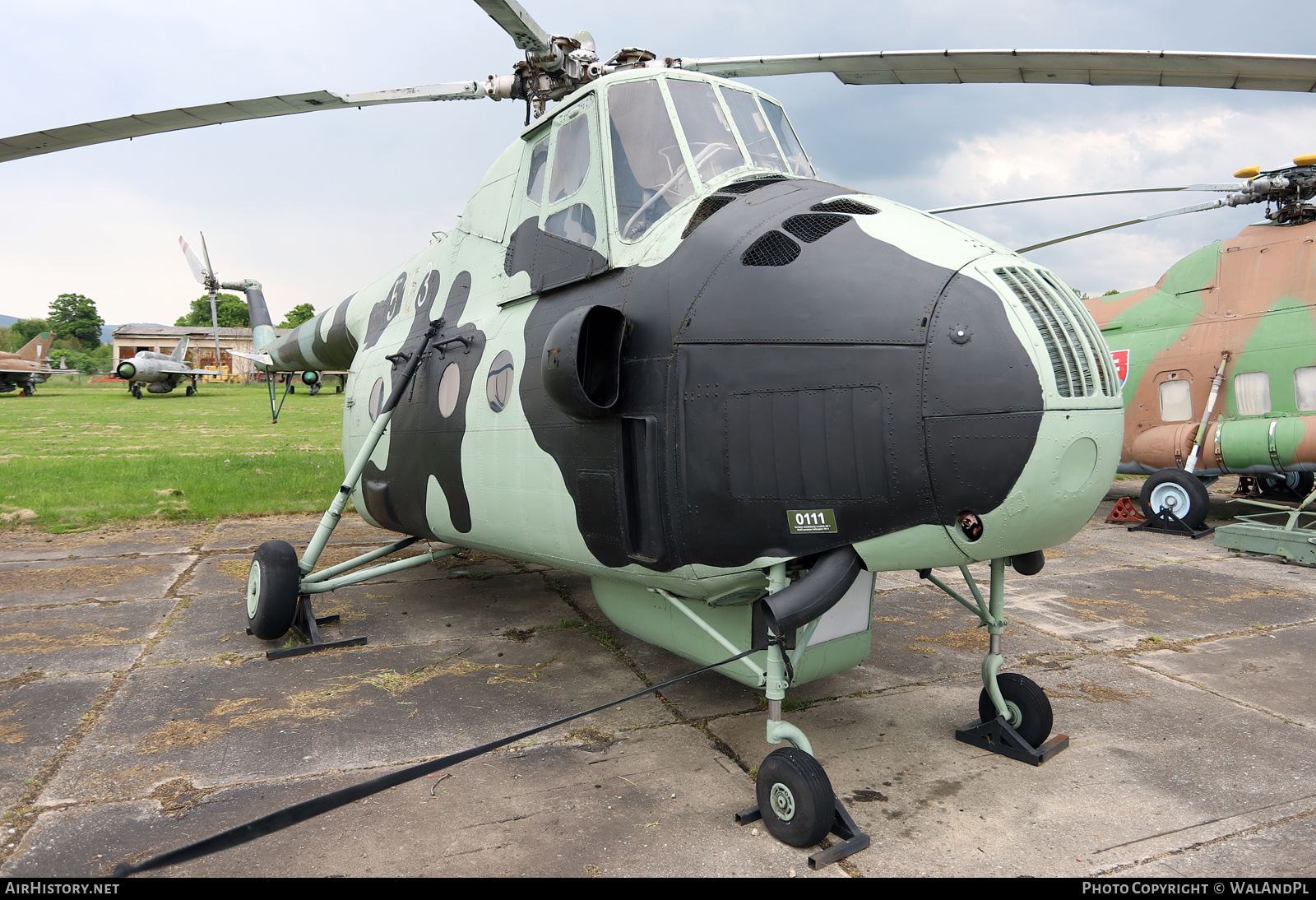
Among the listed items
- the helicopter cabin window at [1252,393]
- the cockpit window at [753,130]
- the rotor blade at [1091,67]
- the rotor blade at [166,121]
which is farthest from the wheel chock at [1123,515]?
the rotor blade at [166,121]

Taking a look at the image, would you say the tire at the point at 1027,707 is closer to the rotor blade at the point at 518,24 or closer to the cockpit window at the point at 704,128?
the cockpit window at the point at 704,128

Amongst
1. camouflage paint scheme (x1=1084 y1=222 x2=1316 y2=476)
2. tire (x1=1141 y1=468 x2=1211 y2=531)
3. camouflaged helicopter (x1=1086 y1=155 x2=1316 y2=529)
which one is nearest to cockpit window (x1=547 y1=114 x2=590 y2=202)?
camouflage paint scheme (x1=1084 y1=222 x2=1316 y2=476)

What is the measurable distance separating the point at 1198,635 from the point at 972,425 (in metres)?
4.94

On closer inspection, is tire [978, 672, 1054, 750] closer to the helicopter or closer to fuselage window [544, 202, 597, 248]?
fuselage window [544, 202, 597, 248]

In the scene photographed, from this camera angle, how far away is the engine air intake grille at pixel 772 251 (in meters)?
3.53

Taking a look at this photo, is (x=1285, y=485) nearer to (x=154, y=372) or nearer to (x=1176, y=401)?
(x=1176, y=401)

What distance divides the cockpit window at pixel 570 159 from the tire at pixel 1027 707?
3768 millimetres

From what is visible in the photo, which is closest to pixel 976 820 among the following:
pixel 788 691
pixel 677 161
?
pixel 788 691

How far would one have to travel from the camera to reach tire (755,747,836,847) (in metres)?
3.23

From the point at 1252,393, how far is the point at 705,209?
1055cm

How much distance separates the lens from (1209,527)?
11297mm

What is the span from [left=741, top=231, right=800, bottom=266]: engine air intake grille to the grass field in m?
11.8

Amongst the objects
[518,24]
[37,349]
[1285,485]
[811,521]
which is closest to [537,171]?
[518,24]
